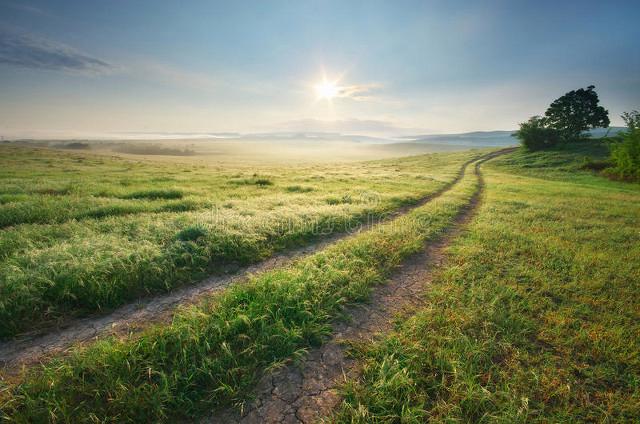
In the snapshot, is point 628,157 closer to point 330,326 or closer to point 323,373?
point 330,326

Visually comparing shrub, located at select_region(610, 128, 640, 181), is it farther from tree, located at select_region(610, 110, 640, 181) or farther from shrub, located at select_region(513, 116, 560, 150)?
shrub, located at select_region(513, 116, 560, 150)

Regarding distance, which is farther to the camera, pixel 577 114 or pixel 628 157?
pixel 577 114

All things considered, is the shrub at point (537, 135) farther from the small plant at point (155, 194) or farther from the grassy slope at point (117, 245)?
the small plant at point (155, 194)

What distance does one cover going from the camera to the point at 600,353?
14.3 ft

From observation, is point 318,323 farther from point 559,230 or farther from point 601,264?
point 559,230

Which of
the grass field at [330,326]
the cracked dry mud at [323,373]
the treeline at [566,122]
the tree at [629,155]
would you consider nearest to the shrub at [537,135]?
the treeline at [566,122]

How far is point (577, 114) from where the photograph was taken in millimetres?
58062

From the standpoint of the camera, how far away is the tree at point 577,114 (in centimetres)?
5734

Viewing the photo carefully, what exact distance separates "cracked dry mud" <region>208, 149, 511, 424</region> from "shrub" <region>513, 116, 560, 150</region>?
2778 inches

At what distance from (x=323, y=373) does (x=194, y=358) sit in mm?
1879

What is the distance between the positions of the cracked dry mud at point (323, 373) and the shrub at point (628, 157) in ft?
140

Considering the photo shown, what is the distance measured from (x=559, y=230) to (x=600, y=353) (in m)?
9.09

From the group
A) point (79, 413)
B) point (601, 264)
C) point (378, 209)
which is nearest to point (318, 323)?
point (79, 413)

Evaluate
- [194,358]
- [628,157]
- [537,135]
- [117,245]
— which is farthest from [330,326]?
[537,135]
